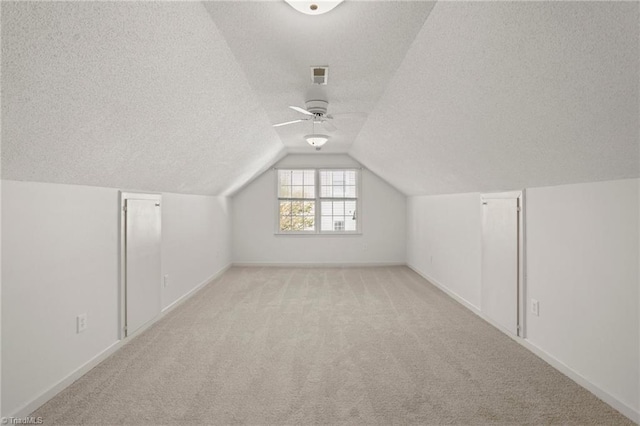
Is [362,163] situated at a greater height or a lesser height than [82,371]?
greater

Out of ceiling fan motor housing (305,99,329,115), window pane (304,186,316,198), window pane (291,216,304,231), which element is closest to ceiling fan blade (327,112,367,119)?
ceiling fan motor housing (305,99,329,115)

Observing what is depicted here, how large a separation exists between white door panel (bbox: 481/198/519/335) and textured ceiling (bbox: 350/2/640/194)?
32 cm

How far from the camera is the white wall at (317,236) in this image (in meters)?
Answer: 8.09

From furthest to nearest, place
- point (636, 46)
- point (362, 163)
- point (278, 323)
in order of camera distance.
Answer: point (362, 163)
point (278, 323)
point (636, 46)

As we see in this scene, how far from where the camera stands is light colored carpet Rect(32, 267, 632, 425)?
2.33 meters

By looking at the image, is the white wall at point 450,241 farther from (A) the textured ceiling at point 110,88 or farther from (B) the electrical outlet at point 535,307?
(A) the textured ceiling at point 110,88

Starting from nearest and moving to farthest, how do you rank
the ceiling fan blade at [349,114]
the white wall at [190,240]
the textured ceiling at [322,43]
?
the textured ceiling at [322,43], the ceiling fan blade at [349,114], the white wall at [190,240]

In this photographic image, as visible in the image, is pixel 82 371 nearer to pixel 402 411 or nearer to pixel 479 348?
pixel 402 411

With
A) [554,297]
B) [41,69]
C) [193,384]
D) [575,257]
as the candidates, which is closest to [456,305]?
[554,297]

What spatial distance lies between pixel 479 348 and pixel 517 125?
200cm

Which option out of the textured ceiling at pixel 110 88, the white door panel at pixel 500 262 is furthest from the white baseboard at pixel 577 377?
the textured ceiling at pixel 110 88

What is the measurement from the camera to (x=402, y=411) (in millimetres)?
2367

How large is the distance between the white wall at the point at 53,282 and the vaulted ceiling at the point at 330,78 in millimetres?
195

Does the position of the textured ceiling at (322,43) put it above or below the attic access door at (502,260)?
above
